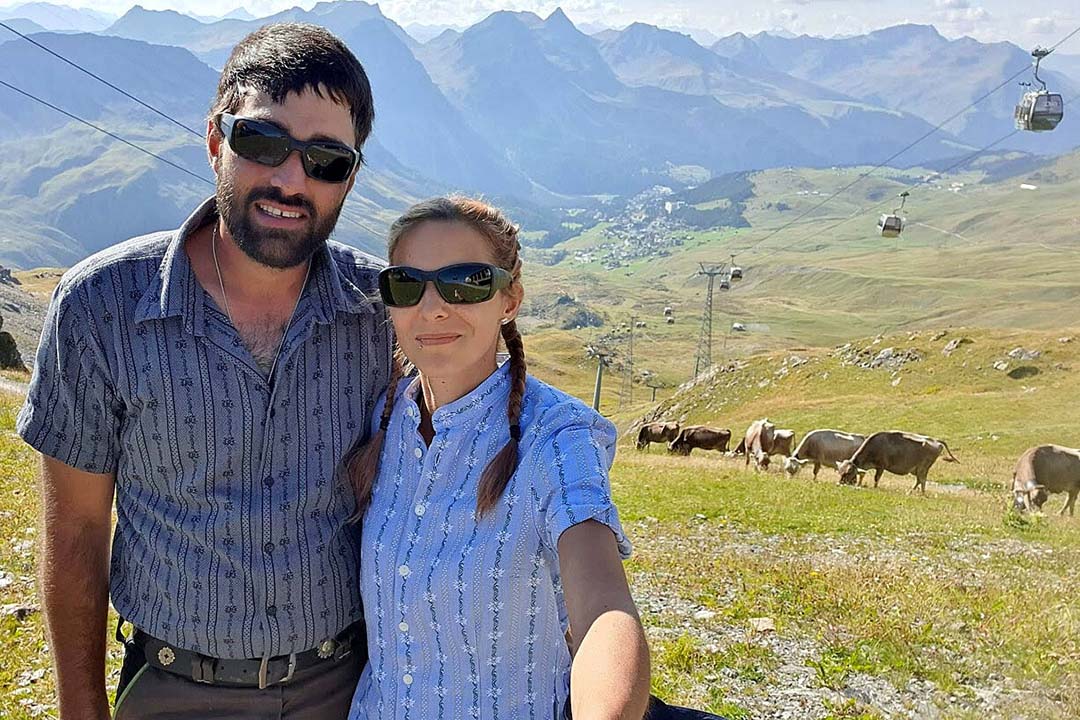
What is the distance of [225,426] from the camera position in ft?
11.5

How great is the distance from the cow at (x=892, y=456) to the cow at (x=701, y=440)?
1349cm

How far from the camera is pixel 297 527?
3.62 metres

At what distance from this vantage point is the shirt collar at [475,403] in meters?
3.32

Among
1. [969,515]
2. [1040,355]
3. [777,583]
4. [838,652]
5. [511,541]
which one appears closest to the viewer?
[511,541]

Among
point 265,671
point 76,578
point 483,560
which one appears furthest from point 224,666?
point 483,560

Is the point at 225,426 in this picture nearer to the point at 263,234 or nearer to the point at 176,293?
the point at 176,293

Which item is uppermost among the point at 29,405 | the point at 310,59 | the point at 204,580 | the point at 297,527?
the point at 310,59

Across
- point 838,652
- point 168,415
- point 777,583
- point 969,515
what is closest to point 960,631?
point 838,652

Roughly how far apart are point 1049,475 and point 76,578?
2649 centimetres

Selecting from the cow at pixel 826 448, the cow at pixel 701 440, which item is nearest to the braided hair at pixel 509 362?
the cow at pixel 826 448

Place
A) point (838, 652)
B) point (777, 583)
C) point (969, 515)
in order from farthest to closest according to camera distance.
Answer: point (969, 515)
point (777, 583)
point (838, 652)

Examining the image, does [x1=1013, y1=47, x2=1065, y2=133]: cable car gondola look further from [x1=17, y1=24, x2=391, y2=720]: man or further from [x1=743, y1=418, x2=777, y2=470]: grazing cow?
[x1=17, y1=24, x2=391, y2=720]: man

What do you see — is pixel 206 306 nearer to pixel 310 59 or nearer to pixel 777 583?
pixel 310 59

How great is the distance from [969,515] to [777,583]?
1051 cm
